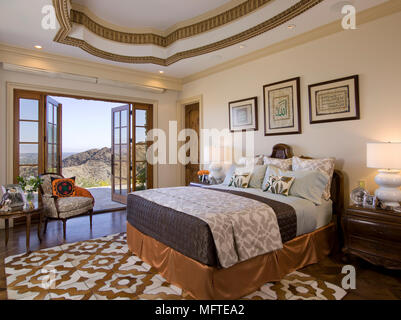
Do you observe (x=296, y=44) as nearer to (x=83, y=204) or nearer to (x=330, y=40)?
(x=330, y=40)

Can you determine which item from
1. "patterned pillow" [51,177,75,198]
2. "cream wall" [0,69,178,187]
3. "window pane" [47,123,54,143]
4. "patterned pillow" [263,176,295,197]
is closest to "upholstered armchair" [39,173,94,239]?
"patterned pillow" [51,177,75,198]

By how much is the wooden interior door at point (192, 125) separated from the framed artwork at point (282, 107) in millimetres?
1950

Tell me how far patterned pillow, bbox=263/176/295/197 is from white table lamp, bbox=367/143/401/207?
0.82 m

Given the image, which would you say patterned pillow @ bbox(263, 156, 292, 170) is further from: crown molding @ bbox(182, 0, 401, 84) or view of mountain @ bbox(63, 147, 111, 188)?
view of mountain @ bbox(63, 147, 111, 188)

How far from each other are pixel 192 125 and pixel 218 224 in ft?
12.9

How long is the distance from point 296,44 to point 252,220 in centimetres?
268

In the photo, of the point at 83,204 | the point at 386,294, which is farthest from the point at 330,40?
the point at 83,204

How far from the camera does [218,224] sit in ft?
6.37

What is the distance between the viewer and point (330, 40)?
315cm

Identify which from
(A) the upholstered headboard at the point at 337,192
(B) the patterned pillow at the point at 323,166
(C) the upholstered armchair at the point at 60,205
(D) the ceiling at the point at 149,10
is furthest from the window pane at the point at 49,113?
(A) the upholstered headboard at the point at 337,192

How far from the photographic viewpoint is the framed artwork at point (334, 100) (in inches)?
116

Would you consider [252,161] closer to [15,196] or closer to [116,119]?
[15,196]

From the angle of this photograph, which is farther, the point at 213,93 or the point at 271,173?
the point at 213,93

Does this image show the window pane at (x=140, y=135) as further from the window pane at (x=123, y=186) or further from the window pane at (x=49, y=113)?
the window pane at (x=49, y=113)
